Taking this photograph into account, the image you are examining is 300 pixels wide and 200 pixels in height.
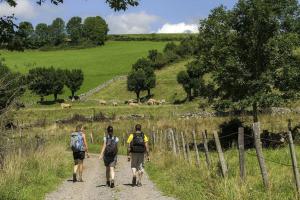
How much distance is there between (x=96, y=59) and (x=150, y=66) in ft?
100

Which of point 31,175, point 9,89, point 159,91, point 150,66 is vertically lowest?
point 31,175

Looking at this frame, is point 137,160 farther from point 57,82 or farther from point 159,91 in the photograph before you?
point 159,91

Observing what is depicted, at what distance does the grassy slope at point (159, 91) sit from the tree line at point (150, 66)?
1.85 metres

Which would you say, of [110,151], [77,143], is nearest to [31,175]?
[77,143]

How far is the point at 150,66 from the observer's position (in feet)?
328

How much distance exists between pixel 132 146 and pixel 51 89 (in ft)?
244

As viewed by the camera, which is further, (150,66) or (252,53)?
(150,66)

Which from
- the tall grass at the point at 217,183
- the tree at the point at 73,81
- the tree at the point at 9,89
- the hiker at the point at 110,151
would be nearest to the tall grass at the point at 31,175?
the hiker at the point at 110,151

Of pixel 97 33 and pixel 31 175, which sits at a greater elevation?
pixel 97 33

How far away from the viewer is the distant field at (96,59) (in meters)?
111

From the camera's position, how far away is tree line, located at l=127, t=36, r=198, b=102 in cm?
8838

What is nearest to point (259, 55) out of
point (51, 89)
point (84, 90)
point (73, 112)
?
point (73, 112)

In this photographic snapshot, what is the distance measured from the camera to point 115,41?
15925 cm

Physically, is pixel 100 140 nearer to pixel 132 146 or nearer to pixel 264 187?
pixel 132 146
